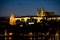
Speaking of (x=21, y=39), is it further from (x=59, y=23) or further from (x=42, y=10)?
(x=42, y=10)

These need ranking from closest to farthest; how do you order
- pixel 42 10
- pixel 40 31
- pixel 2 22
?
pixel 40 31
pixel 2 22
pixel 42 10

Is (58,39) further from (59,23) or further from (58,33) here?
(59,23)

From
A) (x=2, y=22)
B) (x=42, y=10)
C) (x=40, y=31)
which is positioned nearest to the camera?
(x=40, y=31)

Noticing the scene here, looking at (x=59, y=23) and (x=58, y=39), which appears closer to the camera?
(x=58, y=39)

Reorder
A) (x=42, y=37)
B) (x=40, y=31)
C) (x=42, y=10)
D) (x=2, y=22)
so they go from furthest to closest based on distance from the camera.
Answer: (x=42, y=10) → (x=2, y=22) → (x=40, y=31) → (x=42, y=37)

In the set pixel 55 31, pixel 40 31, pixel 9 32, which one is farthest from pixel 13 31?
pixel 55 31

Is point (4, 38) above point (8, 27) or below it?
below

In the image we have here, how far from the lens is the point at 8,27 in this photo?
2.31 metres

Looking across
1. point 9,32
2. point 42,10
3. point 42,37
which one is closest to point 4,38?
point 9,32

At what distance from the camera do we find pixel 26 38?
89.0 inches

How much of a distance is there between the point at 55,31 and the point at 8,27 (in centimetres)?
66

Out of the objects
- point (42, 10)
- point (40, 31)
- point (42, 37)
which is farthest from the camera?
point (42, 10)

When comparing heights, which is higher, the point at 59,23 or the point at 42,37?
the point at 59,23

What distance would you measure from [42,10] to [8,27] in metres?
1.82
